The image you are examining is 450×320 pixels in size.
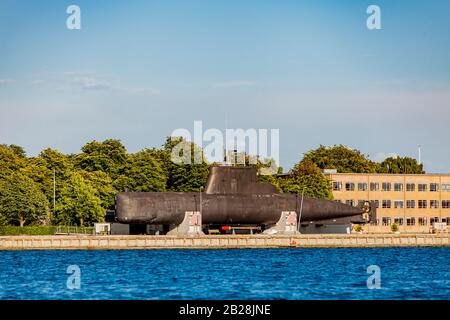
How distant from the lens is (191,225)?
335ft

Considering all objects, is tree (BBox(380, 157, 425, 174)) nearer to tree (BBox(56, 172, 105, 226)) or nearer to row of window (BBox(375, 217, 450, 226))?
row of window (BBox(375, 217, 450, 226))

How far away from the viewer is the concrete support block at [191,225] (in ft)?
334

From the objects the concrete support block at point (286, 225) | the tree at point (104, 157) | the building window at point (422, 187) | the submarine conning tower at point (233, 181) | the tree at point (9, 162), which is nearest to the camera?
the submarine conning tower at point (233, 181)

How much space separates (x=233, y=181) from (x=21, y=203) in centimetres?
2540

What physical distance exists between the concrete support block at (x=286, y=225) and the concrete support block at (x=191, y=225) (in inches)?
287

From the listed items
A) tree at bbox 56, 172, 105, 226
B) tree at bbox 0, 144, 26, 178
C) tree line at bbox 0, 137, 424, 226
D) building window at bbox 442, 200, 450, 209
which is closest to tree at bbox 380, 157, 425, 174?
tree line at bbox 0, 137, 424, 226

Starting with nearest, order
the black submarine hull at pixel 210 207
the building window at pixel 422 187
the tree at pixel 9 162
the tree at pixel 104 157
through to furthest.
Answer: the black submarine hull at pixel 210 207
the tree at pixel 9 162
the building window at pixel 422 187
the tree at pixel 104 157

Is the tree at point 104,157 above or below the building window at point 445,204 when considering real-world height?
above

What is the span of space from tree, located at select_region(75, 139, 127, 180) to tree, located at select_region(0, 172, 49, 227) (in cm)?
3379

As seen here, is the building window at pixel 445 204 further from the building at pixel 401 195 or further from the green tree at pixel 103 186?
the green tree at pixel 103 186

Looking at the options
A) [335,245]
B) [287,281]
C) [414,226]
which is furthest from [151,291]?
[414,226]

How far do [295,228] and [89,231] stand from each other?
22.4m

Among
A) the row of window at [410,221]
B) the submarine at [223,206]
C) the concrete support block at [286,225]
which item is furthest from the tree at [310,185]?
the concrete support block at [286,225]
